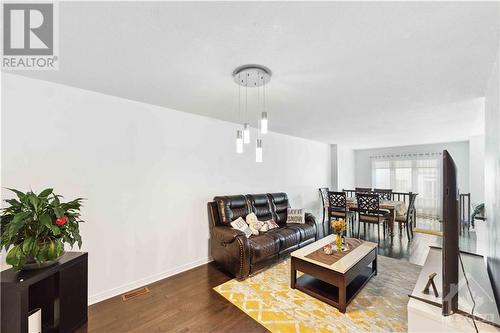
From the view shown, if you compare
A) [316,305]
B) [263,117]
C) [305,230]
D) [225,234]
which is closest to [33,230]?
[225,234]

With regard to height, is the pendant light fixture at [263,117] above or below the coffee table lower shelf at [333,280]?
above

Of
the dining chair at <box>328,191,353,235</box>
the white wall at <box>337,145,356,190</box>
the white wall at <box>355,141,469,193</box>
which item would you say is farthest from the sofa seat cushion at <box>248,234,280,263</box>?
the white wall at <box>355,141,469,193</box>

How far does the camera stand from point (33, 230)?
1605 mm

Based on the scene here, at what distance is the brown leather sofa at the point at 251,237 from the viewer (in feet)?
9.18

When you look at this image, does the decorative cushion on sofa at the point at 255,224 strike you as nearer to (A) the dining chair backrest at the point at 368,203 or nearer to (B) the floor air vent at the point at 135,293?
(B) the floor air vent at the point at 135,293

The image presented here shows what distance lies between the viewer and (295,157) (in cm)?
541

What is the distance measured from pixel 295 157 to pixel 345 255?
10.4 ft

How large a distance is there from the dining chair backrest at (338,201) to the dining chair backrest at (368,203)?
312 mm

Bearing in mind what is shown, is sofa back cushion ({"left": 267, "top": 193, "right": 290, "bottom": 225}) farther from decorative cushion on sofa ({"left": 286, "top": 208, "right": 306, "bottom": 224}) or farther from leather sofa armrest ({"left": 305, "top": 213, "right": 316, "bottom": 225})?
leather sofa armrest ({"left": 305, "top": 213, "right": 316, "bottom": 225})

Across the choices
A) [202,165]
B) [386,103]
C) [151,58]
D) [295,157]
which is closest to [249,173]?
[202,165]

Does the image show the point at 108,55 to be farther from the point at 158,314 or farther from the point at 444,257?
the point at 444,257

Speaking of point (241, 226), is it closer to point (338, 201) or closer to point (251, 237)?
point (251, 237)

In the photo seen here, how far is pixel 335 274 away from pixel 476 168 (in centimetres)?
546

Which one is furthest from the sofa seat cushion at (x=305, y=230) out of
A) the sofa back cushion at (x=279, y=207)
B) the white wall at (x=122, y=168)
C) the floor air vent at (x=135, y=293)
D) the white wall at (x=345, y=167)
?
the white wall at (x=345, y=167)
